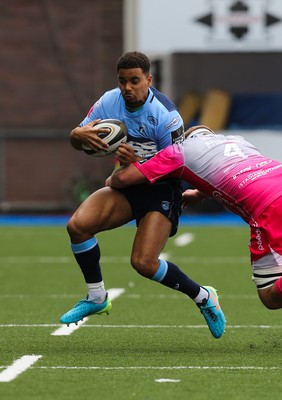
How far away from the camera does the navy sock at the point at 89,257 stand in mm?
8570

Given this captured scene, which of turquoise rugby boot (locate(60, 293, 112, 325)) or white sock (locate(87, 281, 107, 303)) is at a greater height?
white sock (locate(87, 281, 107, 303))

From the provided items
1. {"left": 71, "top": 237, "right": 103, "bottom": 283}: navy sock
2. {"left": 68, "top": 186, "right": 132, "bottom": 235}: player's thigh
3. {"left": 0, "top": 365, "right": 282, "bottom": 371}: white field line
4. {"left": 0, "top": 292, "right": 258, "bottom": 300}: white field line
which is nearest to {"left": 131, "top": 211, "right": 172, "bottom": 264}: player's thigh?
{"left": 68, "top": 186, "right": 132, "bottom": 235}: player's thigh

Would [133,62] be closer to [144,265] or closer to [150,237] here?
[150,237]

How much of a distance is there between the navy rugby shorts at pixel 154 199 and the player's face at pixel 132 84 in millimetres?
607

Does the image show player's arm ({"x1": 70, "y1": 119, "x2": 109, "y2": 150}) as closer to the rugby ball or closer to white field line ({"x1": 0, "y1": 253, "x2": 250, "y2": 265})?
the rugby ball

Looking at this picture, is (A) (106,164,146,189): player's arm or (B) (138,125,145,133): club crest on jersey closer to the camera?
(A) (106,164,146,189): player's arm

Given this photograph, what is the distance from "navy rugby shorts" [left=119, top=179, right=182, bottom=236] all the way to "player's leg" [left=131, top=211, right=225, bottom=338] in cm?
5

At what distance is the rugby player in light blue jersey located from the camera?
8391 mm

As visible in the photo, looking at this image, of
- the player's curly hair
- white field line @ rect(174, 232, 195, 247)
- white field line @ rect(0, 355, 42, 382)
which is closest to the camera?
white field line @ rect(0, 355, 42, 382)

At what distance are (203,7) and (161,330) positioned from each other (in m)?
15.0

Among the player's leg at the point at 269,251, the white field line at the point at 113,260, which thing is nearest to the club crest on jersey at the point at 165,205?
the player's leg at the point at 269,251

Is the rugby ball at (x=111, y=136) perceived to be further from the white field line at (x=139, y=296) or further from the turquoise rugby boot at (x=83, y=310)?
the white field line at (x=139, y=296)

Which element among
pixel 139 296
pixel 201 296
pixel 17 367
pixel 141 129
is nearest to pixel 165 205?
pixel 141 129

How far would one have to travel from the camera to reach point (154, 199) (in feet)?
28.1
